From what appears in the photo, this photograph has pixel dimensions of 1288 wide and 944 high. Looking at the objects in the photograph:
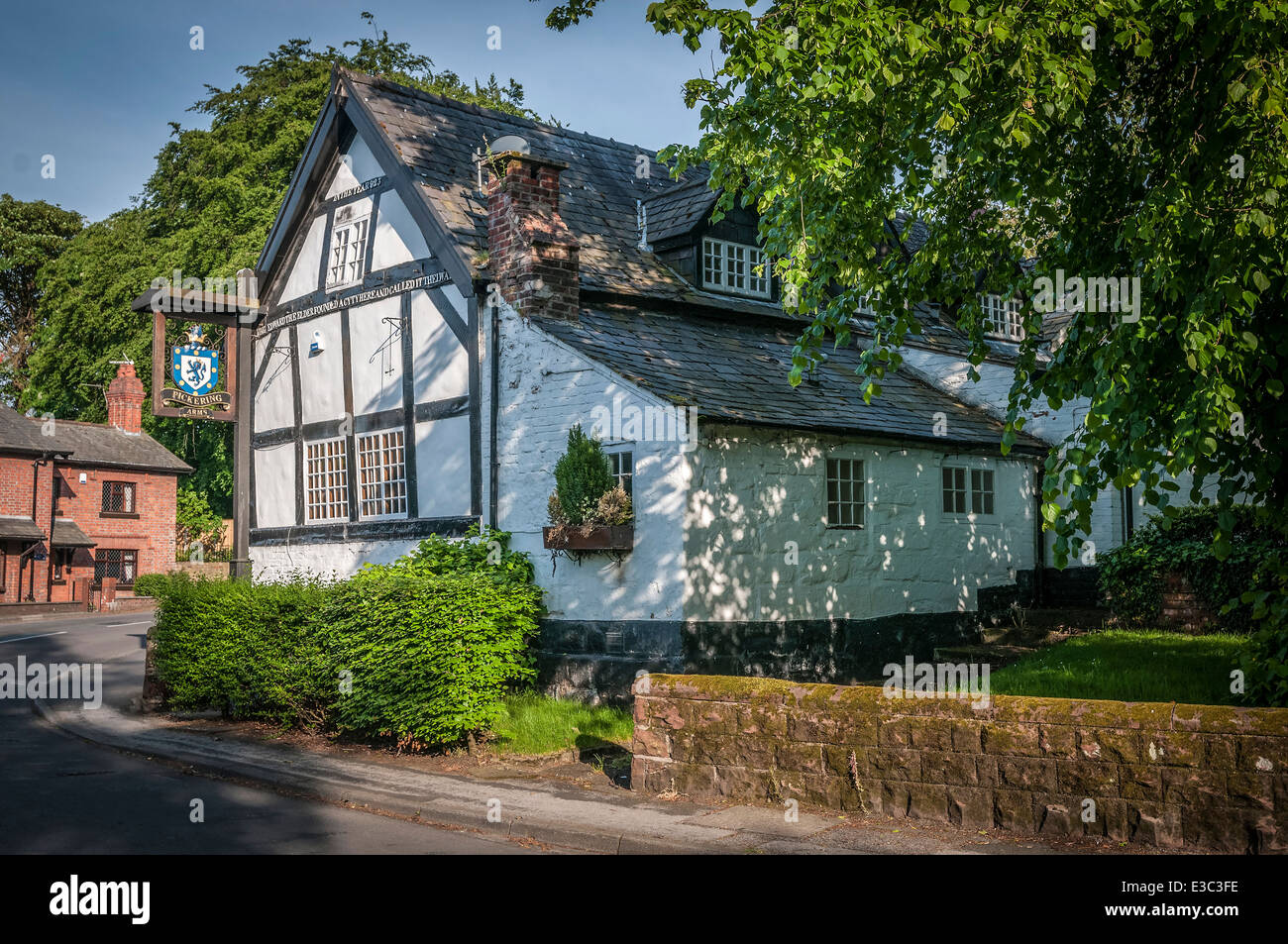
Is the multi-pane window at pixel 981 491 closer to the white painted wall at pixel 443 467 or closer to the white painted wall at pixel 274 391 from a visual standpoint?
the white painted wall at pixel 443 467

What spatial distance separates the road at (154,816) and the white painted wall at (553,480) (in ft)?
15.4

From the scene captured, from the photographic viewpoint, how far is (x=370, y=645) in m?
11.9

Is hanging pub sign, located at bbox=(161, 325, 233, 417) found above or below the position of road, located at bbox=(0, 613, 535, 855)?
above

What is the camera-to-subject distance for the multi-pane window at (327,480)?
18.8m

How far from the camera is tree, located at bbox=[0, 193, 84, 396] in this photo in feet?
162

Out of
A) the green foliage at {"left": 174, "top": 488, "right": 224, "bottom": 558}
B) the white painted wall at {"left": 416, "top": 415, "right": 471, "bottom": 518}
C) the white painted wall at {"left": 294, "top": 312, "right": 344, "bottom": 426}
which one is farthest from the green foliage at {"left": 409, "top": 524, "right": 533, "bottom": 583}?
the green foliage at {"left": 174, "top": 488, "right": 224, "bottom": 558}

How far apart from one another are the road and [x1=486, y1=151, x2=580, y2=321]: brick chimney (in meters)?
7.18

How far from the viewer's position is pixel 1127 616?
1581cm

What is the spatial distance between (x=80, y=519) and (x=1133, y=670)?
40533mm

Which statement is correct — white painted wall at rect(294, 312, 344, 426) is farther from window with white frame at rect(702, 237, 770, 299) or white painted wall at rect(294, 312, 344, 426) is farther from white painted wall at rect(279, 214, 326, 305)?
window with white frame at rect(702, 237, 770, 299)

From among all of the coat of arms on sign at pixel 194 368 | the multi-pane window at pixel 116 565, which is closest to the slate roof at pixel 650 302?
the coat of arms on sign at pixel 194 368

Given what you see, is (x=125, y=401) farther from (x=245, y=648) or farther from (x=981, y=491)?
(x=981, y=491)

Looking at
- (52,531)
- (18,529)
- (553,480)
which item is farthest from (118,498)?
(553,480)
